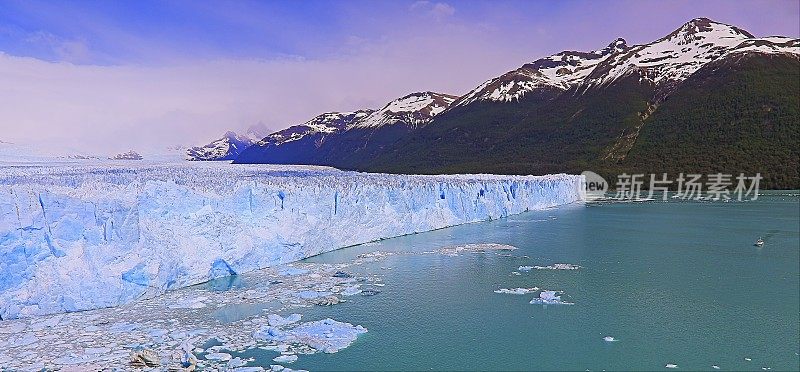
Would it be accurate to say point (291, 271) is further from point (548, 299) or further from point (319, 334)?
point (548, 299)

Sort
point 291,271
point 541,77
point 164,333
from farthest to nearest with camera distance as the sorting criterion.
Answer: point 541,77
point 291,271
point 164,333

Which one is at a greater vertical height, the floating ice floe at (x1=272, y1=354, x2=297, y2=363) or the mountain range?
the mountain range

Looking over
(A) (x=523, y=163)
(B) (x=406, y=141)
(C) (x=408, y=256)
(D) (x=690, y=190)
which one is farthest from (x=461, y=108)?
(C) (x=408, y=256)

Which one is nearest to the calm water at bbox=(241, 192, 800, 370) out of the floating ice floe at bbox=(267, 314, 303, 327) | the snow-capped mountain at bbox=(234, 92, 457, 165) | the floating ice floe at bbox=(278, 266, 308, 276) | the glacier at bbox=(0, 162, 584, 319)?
the floating ice floe at bbox=(267, 314, 303, 327)

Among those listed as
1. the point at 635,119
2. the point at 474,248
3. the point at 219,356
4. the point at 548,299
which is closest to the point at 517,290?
the point at 548,299

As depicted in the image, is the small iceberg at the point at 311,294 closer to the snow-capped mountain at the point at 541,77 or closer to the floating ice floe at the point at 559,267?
the floating ice floe at the point at 559,267

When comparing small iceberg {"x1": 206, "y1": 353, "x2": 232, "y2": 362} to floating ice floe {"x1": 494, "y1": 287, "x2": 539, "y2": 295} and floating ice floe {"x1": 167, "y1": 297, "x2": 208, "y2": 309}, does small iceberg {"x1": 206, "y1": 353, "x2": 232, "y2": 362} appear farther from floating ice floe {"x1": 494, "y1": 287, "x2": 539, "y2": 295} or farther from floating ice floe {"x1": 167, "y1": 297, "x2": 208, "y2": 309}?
floating ice floe {"x1": 494, "y1": 287, "x2": 539, "y2": 295}

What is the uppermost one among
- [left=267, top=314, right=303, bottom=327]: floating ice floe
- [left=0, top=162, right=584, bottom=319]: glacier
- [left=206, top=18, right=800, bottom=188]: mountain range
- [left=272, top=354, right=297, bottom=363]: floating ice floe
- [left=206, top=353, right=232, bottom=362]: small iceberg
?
[left=206, top=18, right=800, bottom=188]: mountain range
